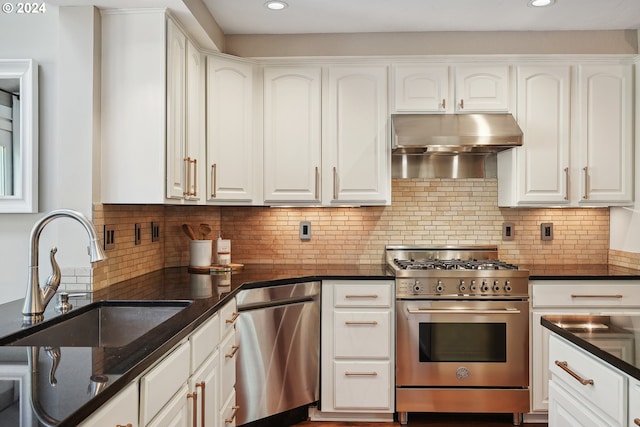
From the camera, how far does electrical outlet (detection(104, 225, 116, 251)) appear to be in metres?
2.79

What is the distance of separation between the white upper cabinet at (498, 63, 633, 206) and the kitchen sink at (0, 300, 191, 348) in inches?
95.3

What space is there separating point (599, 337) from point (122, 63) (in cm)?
236

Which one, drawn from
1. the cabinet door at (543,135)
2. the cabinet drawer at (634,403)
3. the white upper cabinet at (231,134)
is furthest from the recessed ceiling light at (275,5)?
the cabinet drawer at (634,403)

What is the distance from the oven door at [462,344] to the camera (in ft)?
11.0

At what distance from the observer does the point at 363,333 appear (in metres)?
3.39

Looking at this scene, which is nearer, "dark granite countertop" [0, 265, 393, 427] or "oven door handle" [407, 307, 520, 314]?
"dark granite countertop" [0, 265, 393, 427]

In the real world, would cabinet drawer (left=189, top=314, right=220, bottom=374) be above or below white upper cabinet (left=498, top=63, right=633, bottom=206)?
below

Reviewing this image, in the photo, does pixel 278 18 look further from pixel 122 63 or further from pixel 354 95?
pixel 122 63

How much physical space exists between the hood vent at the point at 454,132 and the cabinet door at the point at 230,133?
0.94m

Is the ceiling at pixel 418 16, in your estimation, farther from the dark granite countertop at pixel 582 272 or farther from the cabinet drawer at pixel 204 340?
the cabinet drawer at pixel 204 340

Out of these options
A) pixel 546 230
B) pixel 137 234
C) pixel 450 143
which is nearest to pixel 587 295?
pixel 546 230

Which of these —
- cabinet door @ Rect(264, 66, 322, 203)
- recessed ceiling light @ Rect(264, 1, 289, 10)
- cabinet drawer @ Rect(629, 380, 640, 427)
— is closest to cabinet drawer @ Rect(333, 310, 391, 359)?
cabinet door @ Rect(264, 66, 322, 203)

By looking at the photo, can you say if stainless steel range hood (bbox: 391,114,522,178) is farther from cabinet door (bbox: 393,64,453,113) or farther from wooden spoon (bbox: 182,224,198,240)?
wooden spoon (bbox: 182,224,198,240)

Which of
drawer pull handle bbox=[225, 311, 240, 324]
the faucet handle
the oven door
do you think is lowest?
the oven door
